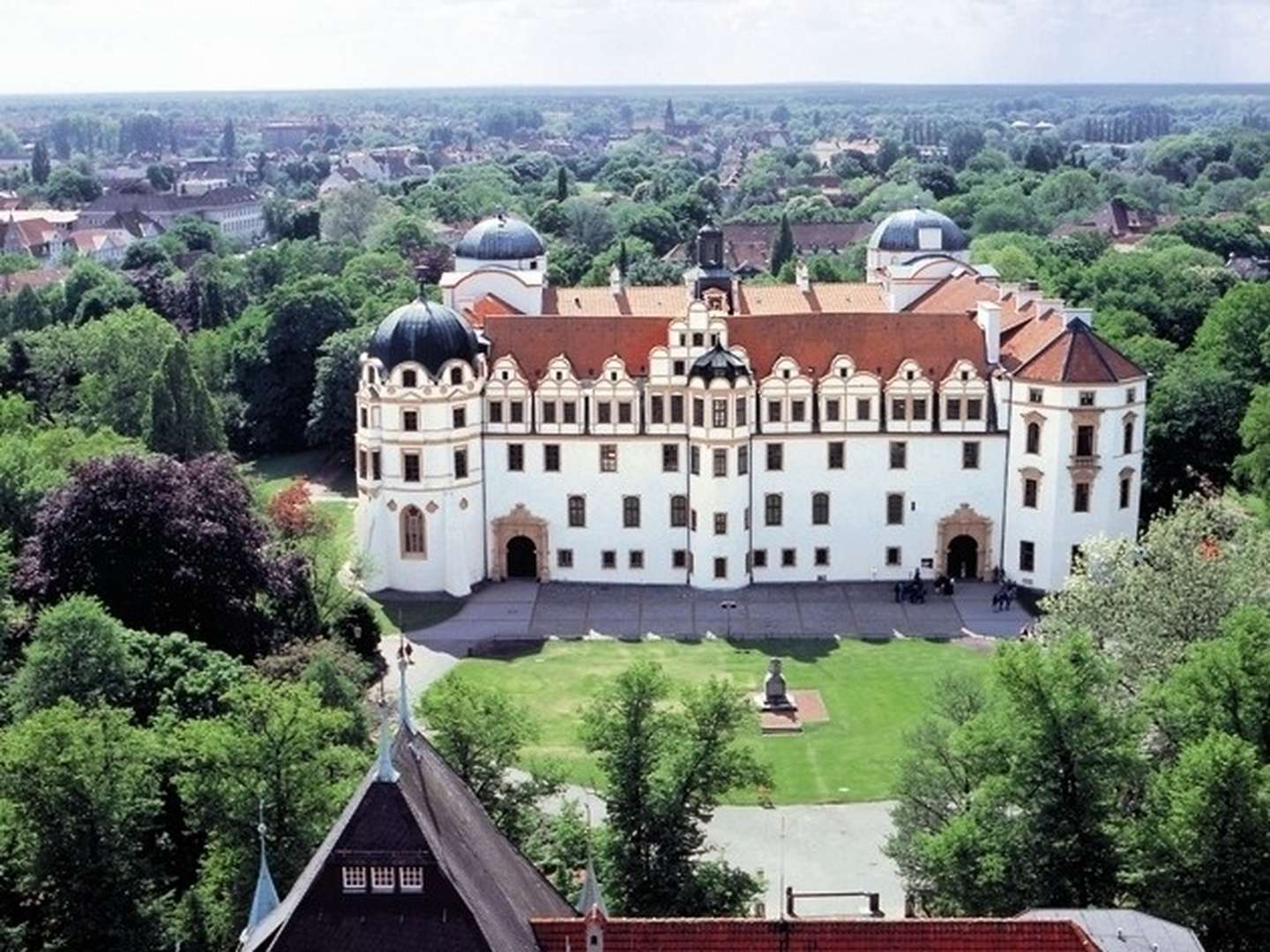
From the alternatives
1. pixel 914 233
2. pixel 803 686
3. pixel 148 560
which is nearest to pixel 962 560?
pixel 803 686

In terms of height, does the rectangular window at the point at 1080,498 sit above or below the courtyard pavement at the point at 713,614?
above

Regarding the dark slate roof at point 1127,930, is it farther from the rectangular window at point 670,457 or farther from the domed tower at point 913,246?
the domed tower at point 913,246

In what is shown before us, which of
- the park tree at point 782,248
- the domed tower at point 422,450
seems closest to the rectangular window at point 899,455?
the domed tower at point 422,450

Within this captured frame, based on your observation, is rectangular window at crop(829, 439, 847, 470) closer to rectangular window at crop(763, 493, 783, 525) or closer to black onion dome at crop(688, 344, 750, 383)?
rectangular window at crop(763, 493, 783, 525)

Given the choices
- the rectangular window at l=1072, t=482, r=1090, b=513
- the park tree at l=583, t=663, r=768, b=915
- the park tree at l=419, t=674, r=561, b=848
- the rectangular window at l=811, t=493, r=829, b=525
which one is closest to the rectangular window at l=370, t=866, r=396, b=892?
the park tree at l=583, t=663, r=768, b=915

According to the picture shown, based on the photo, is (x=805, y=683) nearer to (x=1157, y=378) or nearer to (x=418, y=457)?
(x=418, y=457)

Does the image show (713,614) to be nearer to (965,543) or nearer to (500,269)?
(965,543)

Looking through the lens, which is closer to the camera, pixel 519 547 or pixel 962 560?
pixel 962 560
